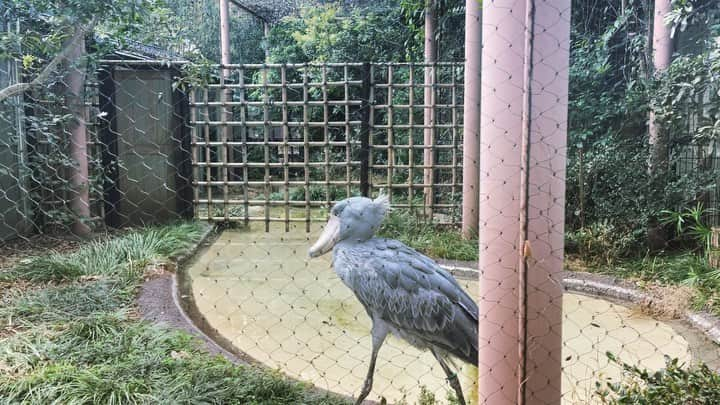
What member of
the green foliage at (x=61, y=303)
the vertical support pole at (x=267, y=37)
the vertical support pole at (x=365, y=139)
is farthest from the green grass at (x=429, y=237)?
the vertical support pole at (x=267, y=37)

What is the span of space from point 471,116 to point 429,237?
0.95 metres

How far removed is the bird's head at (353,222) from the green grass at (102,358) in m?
0.55

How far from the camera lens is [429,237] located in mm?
4367

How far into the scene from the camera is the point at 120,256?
11.6 ft

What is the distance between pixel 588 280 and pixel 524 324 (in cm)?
226

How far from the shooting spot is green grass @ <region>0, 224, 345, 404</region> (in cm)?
183

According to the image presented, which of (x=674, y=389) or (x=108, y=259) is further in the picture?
(x=108, y=259)

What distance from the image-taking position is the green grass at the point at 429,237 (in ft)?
13.3

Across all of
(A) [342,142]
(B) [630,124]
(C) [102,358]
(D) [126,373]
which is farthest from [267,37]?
(D) [126,373]

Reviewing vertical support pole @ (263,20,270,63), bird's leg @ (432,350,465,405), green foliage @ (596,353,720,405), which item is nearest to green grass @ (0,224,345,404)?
bird's leg @ (432,350,465,405)

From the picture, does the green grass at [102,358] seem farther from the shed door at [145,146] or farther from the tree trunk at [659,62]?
the tree trunk at [659,62]

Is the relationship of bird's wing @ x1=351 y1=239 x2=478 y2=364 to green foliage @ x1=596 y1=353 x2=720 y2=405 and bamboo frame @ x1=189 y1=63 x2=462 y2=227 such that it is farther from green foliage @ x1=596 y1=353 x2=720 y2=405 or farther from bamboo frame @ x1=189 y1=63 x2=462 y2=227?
bamboo frame @ x1=189 y1=63 x2=462 y2=227

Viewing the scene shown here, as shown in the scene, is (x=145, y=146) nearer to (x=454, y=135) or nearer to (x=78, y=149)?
(x=78, y=149)

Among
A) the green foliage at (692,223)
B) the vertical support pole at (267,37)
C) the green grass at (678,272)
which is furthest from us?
the vertical support pole at (267,37)
